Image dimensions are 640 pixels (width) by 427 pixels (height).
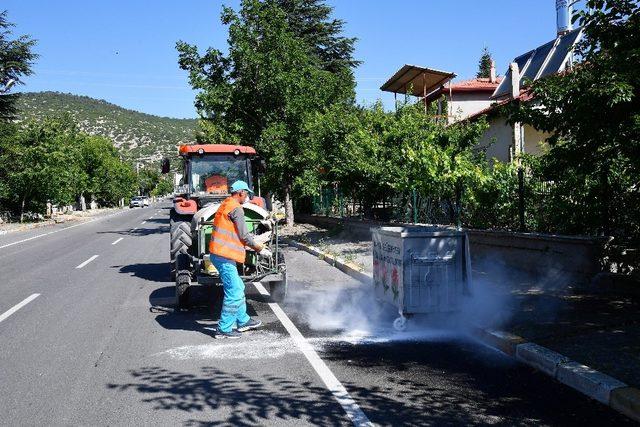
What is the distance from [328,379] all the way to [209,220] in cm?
399

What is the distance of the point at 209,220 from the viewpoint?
8359 millimetres

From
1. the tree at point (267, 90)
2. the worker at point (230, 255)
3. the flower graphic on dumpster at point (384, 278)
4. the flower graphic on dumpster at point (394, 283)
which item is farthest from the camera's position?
the tree at point (267, 90)

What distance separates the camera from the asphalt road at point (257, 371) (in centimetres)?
429

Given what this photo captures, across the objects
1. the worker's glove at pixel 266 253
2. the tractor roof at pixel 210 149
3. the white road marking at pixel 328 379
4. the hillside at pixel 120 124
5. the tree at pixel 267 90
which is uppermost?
the hillside at pixel 120 124

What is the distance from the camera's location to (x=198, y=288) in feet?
32.8

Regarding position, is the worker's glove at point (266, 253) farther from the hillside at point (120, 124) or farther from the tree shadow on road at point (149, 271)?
the hillside at point (120, 124)

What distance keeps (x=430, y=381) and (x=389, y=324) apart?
88.2 inches

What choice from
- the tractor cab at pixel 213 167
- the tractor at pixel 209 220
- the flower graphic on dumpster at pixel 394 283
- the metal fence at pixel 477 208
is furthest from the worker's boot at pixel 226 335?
the metal fence at pixel 477 208

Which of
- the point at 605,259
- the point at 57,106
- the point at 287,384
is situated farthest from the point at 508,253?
the point at 57,106

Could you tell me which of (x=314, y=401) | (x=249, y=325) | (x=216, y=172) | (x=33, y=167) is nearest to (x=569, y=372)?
(x=314, y=401)

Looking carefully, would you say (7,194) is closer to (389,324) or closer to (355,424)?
(389,324)

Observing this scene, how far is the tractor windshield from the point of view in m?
11.3

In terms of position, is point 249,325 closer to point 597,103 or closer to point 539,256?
point 597,103

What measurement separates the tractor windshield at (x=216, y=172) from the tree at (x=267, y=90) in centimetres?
920
